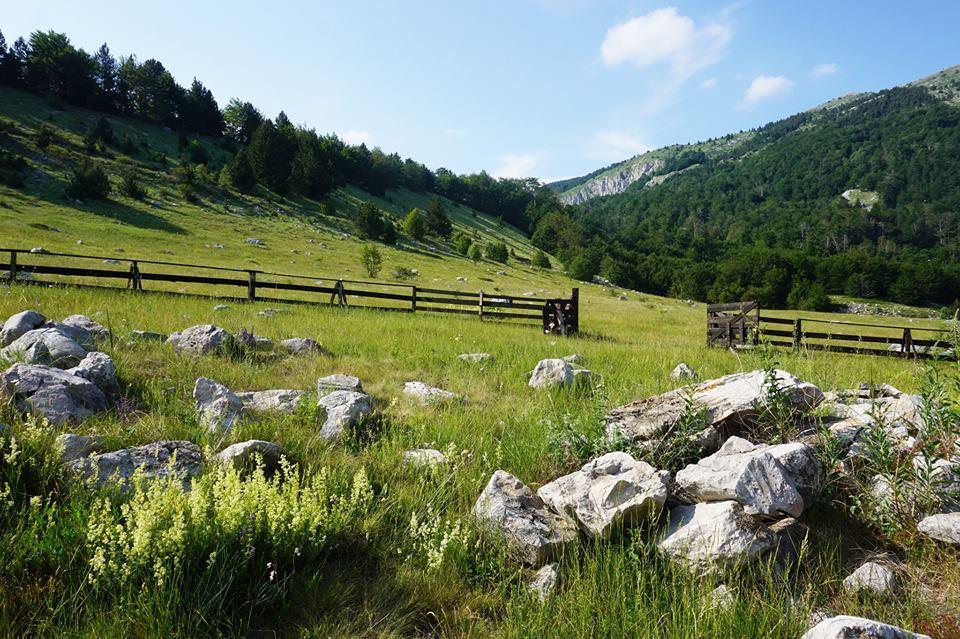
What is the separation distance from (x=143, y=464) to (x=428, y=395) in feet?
12.0

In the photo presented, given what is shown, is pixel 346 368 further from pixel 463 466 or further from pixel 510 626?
pixel 510 626

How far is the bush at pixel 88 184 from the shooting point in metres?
42.7

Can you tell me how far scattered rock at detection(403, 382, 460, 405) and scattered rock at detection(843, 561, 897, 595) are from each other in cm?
452

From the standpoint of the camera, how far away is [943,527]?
2949 millimetres

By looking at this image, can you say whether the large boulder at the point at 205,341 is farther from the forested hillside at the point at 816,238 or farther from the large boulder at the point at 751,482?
the forested hillside at the point at 816,238

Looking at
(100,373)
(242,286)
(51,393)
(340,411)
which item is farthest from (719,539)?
(242,286)

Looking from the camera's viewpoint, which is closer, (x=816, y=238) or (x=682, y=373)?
(x=682, y=373)

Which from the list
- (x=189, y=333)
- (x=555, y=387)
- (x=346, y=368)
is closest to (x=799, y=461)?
(x=555, y=387)

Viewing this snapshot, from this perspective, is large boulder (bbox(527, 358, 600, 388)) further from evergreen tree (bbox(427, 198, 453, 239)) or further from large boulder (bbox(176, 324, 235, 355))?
evergreen tree (bbox(427, 198, 453, 239))

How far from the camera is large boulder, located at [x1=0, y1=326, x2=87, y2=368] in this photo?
18.9ft

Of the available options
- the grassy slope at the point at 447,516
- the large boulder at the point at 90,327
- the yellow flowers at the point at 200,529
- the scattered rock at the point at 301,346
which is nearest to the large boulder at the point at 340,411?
the grassy slope at the point at 447,516

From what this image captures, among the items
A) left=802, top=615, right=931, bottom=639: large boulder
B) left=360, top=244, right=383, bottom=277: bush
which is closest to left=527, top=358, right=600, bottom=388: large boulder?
left=802, top=615, right=931, bottom=639: large boulder

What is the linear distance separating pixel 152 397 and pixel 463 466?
396 cm

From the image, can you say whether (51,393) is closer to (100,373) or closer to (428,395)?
(100,373)
